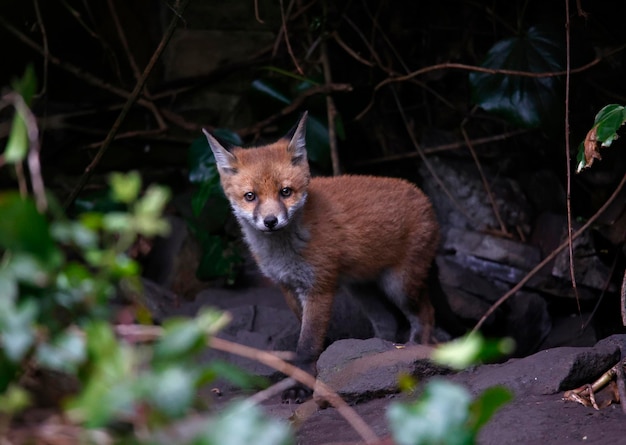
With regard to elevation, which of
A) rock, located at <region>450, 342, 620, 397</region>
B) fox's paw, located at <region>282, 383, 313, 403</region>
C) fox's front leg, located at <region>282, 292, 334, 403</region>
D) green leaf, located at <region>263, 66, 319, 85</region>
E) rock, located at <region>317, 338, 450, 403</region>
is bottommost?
fox's paw, located at <region>282, 383, 313, 403</region>

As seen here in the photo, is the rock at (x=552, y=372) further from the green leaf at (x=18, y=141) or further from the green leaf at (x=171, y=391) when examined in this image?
the green leaf at (x=18, y=141)

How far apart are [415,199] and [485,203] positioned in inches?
72.1

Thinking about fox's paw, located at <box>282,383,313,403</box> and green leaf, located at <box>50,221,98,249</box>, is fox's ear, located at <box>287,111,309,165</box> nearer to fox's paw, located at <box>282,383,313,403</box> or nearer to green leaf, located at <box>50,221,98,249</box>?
fox's paw, located at <box>282,383,313,403</box>

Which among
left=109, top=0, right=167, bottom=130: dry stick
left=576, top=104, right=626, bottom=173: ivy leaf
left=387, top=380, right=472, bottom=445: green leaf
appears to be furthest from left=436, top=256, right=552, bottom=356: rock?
left=387, top=380, right=472, bottom=445: green leaf

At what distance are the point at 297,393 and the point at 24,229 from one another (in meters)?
3.51

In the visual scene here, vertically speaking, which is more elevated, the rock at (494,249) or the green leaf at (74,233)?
the green leaf at (74,233)

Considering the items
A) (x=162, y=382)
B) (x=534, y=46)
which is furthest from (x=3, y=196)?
(x=534, y=46)

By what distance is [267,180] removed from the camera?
5086 mm

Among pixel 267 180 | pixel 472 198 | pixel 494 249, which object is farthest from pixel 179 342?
pixel 472 198

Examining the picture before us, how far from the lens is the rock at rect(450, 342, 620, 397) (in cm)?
403

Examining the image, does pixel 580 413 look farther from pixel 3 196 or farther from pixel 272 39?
pixel 272 39

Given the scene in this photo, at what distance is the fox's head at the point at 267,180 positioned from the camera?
499 centimetres

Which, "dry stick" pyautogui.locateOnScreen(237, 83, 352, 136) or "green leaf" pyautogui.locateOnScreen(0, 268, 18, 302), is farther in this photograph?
"dry stick" pyautogui.locateOnScreen(237, 83, 352, 136)

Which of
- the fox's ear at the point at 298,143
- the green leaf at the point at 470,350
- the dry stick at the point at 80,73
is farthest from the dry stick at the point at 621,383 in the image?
the dry stick at the point at 80,73
